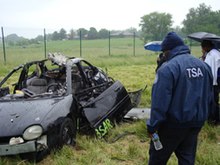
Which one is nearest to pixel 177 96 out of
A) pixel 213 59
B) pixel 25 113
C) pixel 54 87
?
pixel 25 113

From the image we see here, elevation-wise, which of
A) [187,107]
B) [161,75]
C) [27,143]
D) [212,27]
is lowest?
[27,143]

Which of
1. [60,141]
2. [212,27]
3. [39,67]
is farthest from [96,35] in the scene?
[60,141]

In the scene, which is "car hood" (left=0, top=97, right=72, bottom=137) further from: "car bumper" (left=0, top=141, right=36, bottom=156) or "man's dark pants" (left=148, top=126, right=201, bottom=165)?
"man's dark pants" (left=148, top=126, right=201, bottom=165)

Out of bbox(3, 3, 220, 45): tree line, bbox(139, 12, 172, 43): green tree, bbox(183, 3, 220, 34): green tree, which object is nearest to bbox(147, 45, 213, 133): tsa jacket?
bbox(3, 3, 220, 45): tree line

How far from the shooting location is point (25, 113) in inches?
161

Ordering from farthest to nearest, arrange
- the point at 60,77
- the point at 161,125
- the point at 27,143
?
the point at 60,77, the point at 27,143, the point at 161,125

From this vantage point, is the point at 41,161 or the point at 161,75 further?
the point at 41,161

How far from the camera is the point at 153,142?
9.38 feet

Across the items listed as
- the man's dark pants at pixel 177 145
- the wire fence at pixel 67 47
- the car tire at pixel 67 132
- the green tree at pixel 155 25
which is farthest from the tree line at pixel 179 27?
the man's dark pants at pixel 177 145

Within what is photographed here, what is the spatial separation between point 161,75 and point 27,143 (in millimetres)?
1999

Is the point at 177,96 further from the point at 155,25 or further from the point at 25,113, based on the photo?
the point at 155,25

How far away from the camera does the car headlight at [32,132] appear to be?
12.4ft

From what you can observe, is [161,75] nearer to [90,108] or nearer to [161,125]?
[161,125]

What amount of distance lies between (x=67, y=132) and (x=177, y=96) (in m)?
2.19
